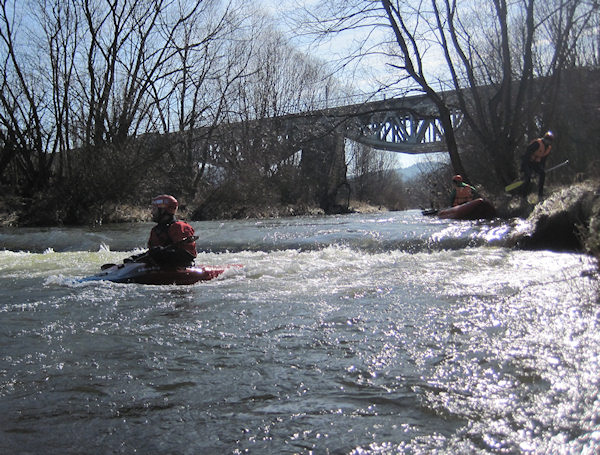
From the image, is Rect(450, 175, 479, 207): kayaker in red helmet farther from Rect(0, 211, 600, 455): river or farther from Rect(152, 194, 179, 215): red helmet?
Rect(152, 194, 179, 215): red helmet

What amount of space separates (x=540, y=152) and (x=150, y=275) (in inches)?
399

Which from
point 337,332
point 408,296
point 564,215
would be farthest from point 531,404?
point 564,215

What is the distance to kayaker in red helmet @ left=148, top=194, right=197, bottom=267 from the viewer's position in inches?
249

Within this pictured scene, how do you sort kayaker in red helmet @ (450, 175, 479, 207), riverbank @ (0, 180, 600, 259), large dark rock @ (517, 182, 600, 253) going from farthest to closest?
1. kayaker in red helmet @ (450, 175, 479, 207)
2. large dark rock @ (517, 182, 600, 253)
3. riverbank @ (0, 180, 600, 259)

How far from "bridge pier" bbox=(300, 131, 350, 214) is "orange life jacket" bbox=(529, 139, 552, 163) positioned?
1783 centimetres

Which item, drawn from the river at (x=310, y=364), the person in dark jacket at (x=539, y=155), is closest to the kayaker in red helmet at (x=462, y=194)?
the person in dark jacket at (x=539, y=155)

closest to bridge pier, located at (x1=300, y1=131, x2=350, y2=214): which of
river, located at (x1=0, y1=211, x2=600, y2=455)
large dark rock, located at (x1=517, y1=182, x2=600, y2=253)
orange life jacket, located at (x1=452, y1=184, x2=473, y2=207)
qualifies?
orange life jacket, located at (x1=452, y1=184, x2=473, y2=207)

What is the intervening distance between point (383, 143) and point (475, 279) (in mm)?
30848

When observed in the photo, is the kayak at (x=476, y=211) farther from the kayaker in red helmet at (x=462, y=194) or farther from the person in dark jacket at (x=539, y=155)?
the kayaker in red helmet at (x=462, y=194)

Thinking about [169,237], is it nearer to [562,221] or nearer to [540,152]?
[562,221]

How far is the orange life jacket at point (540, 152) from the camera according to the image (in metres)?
12.6

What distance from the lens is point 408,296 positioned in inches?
194

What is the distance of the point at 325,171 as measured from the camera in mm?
32188

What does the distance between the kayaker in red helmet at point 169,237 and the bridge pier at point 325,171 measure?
927 inches
